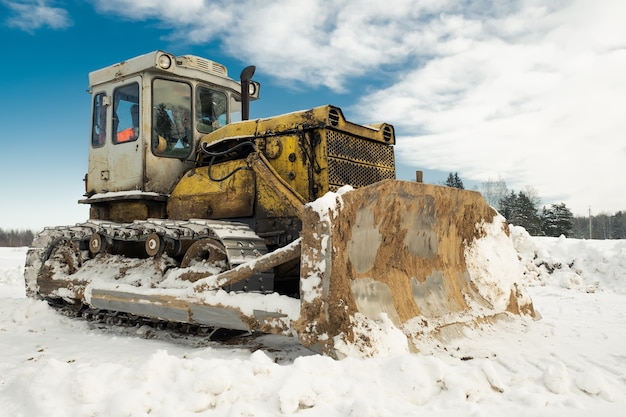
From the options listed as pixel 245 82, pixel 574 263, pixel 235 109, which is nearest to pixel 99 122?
pixel 235 109

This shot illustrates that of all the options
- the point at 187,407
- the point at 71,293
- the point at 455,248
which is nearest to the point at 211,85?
the point at 71,293

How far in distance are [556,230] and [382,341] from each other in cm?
4635

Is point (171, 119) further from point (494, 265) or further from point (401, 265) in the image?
point (494, 265)

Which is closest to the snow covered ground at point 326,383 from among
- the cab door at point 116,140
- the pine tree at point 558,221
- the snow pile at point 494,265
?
the snow pile at point 494,265

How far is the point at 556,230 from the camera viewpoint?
45219 millimetres

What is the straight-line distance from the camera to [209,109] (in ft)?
22.9

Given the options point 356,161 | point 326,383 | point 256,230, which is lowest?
point 326,383

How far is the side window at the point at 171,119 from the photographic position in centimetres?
653

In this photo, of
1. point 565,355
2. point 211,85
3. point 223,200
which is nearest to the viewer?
point 565,355

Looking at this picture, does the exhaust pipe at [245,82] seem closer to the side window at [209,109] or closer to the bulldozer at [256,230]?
the bulldozer at [256,230]

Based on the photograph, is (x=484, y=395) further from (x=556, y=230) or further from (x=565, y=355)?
(x=556, y=230)

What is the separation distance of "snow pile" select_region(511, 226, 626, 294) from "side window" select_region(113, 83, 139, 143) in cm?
808

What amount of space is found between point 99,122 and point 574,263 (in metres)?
9.99

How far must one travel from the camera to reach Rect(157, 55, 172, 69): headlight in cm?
634
